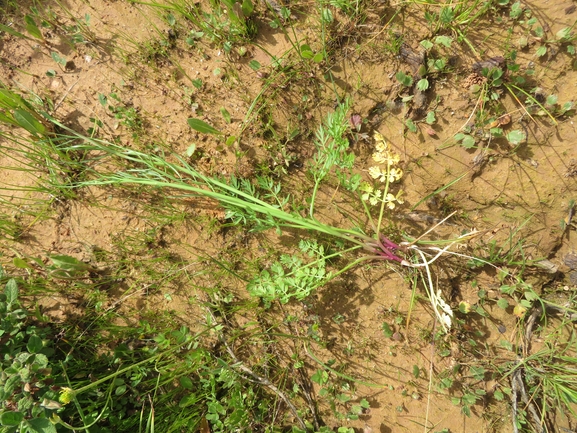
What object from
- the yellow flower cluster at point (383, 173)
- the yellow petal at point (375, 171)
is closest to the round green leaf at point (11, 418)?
the yellow flower cluster at point (383, 173)

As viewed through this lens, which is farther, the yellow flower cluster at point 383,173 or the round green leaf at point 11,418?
the yellow flower cluster at point 383,173

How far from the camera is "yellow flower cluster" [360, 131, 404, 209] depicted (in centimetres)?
213

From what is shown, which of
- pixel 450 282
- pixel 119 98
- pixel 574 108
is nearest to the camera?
pixel 574 108

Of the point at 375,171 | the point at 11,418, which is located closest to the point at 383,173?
the point at 375,171

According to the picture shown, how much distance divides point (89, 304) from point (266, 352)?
3.93 feet

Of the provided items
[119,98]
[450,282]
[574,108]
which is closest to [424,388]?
[450,282]

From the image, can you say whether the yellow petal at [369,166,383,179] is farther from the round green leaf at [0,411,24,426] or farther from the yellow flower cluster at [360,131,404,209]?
the round green leaf at [0,411,24,426]

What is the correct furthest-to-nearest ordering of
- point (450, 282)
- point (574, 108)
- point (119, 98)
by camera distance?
point (119, 98), point (450, 282), point (574, 108)

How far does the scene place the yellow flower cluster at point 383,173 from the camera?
2133 millimetres

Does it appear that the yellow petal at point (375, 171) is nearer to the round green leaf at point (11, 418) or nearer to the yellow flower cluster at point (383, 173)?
the yellow flower cluster at point (383, 173)

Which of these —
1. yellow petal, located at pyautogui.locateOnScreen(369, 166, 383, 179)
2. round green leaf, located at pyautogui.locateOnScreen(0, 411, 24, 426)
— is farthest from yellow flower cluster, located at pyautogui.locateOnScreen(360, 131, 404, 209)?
round green leaf, located at pyautogui.locateOnScreen(0, 411, 24, 426)

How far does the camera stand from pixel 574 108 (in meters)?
2.13

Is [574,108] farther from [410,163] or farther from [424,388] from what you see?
[424,388]

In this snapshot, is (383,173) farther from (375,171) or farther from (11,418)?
(11,418)
